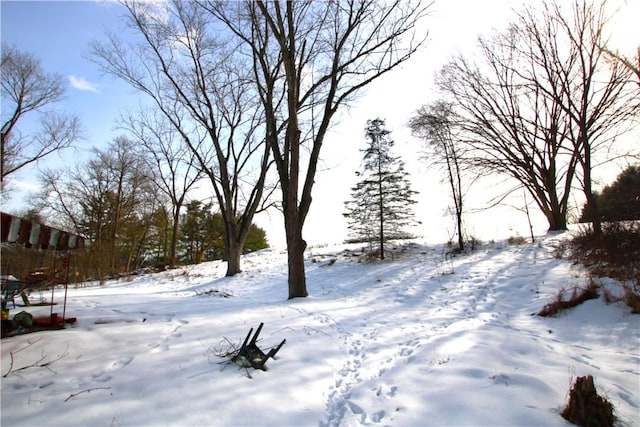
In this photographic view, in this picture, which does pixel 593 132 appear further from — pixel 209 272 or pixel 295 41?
pixel 209 272

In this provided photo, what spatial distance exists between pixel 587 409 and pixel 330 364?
2745 mm

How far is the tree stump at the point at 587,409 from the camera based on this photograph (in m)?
2.84

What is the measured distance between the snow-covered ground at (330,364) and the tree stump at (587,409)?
190mm

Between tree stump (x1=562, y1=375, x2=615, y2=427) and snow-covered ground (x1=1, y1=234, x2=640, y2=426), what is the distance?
7.5 inches

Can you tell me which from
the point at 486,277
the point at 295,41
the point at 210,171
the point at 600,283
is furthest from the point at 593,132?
the point at 210,171

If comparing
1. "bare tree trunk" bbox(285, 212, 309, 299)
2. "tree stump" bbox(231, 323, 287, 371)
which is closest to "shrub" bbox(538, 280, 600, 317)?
"bare tree trunk" bbox(285, 212, 309, 299)

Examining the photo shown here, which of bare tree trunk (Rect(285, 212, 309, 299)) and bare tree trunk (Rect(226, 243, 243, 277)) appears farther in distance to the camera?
bare tree trunk (Rect(226, 243, 243, 277))

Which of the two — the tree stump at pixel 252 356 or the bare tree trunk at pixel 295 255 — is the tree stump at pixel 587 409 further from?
the bare tree trunk at pixel 295 255

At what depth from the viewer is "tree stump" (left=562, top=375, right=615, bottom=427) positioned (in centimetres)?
284

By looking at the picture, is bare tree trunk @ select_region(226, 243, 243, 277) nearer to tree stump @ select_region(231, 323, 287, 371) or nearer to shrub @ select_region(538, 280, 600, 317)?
tree stump @ select_region(231, 323, 287, 371)

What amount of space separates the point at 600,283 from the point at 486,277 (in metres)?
3.17

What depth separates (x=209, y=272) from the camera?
16.6 m

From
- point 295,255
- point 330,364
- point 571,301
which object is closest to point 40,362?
point 330,364

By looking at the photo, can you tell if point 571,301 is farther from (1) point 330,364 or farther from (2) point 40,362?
(2) point 40,362
